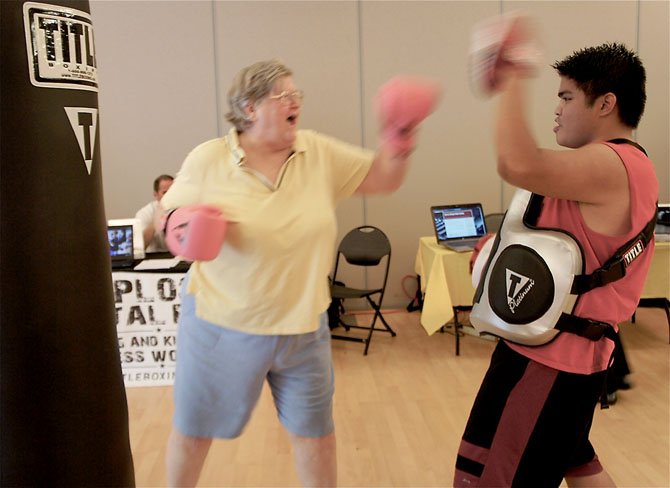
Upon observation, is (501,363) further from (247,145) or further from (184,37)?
(184,37)

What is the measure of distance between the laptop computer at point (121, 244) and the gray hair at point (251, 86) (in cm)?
217

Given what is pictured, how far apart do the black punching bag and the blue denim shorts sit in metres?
0.38

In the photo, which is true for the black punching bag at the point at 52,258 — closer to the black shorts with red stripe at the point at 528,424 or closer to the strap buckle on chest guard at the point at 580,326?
the black shorts with red stripe at the point at 528,424

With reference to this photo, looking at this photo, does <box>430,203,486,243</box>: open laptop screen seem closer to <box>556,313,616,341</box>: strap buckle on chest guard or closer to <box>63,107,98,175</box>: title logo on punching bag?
<box>556,313,616,341</box>: strap buckle on chest guard

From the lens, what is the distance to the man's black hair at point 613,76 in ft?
4.84

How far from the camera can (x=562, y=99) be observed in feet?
5.10

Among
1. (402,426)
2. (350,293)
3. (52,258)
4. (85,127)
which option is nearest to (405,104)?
(85,127)

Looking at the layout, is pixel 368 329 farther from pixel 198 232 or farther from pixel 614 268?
pixel 198 232

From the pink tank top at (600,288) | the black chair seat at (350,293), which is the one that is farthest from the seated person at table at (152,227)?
the pink tank top at (600,288)

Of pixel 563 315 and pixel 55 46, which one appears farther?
pixel 563 315

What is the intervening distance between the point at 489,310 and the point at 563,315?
0.61 ft

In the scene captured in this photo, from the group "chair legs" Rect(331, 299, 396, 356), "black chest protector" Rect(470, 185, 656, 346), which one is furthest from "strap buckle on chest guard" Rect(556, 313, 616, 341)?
"chair legs" Rect(331, 299, 396, 356)

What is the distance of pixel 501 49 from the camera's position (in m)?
1.25

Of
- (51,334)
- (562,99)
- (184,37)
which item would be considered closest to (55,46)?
(51,334)
